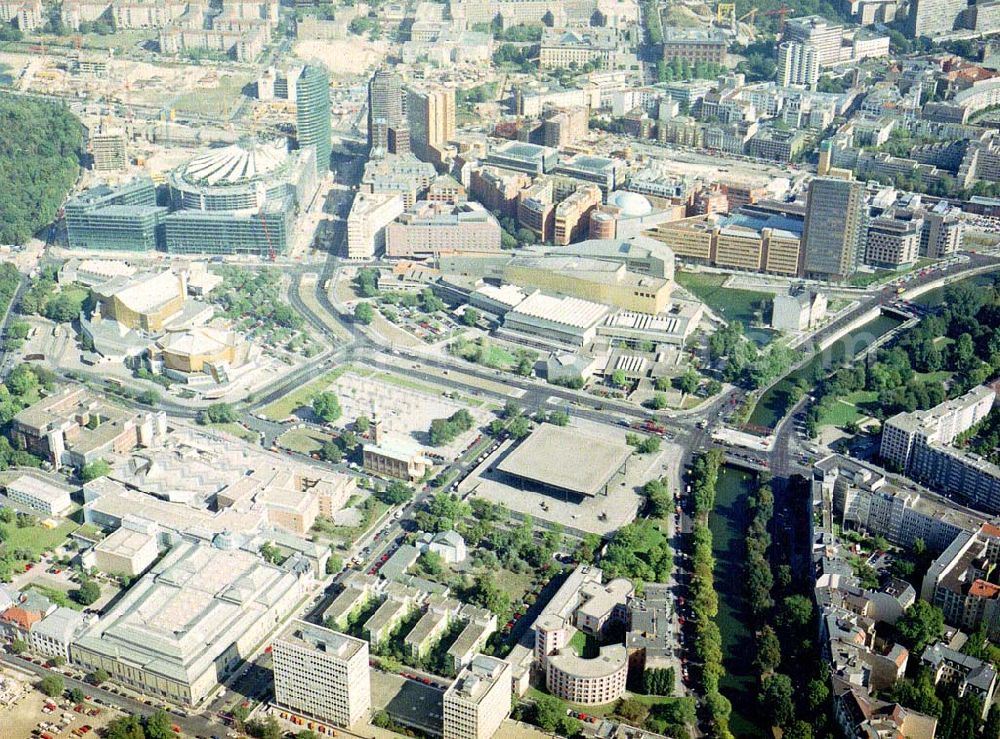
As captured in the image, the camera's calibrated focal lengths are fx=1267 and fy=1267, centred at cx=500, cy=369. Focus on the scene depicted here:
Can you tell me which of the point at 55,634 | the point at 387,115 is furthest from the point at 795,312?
the point at 55,634

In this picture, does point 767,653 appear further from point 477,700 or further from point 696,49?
point 696,49

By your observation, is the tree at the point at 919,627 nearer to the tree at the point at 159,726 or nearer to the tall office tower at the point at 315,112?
the tree at the point at 159,726

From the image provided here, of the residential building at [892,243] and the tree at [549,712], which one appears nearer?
the tree at [549,712]

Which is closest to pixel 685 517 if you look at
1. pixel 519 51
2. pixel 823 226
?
pixel 823 226

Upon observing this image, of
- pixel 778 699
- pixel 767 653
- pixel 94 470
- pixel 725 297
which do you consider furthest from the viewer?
pixel 725 297

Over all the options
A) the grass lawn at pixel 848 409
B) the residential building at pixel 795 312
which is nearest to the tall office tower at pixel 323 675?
the grass lawn at pixel 848 409

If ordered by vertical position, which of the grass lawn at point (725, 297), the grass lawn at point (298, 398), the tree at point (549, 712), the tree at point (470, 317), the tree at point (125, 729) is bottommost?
the tree at point (125, 729)
